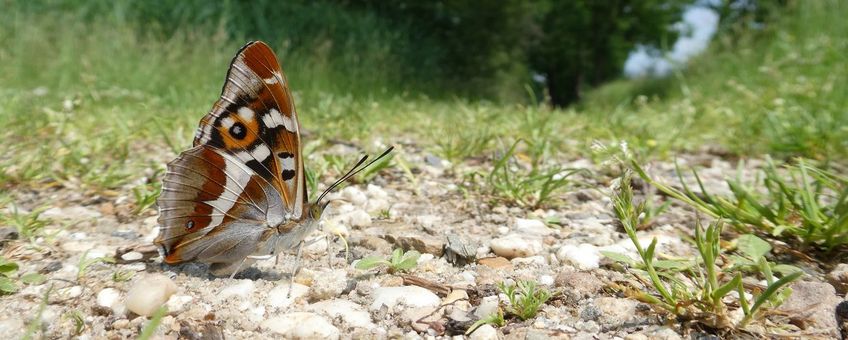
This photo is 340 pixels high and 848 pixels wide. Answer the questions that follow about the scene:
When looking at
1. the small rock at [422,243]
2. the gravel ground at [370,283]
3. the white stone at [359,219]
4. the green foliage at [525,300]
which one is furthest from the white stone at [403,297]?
the white stone at [359,219]

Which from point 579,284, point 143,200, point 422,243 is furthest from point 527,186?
point 143,200

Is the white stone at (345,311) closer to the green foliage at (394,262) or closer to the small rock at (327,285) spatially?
the small rock at (327,285)

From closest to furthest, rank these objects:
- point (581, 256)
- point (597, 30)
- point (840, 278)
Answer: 1. point (840, 278)
2. point (581, 256)
3. point (597, 30)

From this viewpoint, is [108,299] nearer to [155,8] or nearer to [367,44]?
[155,8]

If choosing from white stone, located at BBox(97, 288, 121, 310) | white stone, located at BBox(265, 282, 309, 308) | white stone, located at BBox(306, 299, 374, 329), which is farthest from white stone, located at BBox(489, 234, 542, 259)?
white stone, located at BBox(97, 288, 121, 310)

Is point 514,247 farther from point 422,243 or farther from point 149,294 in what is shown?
point 149,294

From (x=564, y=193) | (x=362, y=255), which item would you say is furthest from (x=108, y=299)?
(x=564, y=193)
